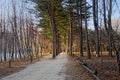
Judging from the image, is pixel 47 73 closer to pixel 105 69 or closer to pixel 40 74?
pixel 40 74

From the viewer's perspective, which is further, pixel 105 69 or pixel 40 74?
pixel 105 69

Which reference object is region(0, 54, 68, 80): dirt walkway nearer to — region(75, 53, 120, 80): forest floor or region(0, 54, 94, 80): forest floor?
region(0, 54, 94, 80): forest floor

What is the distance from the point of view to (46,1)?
152 ft

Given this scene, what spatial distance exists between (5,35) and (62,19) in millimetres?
12736

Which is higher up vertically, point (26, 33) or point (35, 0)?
point (35, 0)

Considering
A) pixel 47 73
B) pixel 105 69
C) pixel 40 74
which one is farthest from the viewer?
pixel 105 69

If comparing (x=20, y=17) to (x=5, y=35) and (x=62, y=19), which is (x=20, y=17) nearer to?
(x=5, y=35)

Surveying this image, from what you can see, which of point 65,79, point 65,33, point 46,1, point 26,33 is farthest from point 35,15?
point 65,79

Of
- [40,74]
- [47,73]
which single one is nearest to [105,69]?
[47,73]

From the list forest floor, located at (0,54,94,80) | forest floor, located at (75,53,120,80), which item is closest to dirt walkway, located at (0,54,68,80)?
forest floor, located at (0,54,94,80)

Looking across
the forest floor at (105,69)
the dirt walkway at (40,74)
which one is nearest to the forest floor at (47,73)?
the dirt walkway at (40,74)

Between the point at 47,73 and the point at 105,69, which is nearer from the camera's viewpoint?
the point at 47,73

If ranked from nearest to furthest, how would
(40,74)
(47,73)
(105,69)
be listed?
1. (40,74)
2. (47,73)
3. (105,69)

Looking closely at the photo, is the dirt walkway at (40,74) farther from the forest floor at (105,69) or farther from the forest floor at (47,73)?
the forest floor at (105,69)
